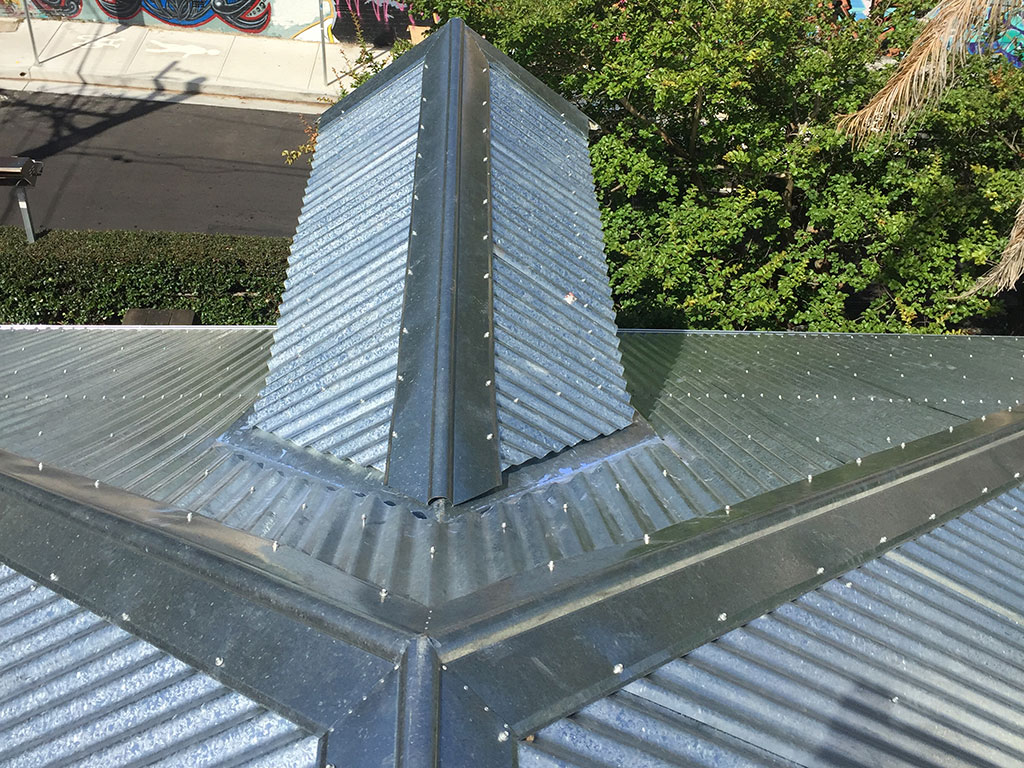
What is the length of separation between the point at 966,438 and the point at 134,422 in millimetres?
5161

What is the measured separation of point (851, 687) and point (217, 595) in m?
2.35

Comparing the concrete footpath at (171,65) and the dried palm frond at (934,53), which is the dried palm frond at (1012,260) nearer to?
the dried palm frond at (934,53)

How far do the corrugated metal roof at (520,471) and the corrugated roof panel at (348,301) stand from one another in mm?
326

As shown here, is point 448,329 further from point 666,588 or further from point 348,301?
point 666,588

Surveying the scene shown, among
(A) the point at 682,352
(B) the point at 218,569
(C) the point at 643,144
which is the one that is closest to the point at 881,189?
(C) the point at 643,144

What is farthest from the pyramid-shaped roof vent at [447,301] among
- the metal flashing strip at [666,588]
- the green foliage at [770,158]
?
the green foliage at [770,158]

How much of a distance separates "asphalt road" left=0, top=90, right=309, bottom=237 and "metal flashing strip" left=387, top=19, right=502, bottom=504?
1073 centimetres

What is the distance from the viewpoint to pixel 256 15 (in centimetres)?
2250

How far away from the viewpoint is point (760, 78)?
11.3 metres

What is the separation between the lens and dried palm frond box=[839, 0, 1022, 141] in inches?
311

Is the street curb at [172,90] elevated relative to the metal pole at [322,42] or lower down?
lower down

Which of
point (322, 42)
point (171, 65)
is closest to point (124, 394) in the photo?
point (322, 42)

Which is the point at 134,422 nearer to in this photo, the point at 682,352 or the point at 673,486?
the point at 673,486

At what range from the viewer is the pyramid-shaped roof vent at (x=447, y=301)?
461 centimetres
